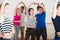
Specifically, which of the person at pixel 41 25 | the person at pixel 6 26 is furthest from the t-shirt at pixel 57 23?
the person at pixel 41 25

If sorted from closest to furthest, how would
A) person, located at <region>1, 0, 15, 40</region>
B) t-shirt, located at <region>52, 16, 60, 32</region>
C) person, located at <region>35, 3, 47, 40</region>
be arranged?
t-shirt, located at <region>52, 16, 60, 32</region> → person, located at <region>1, 0, 15, 40</region> → person, located at <region>35, 3, 47, 40</region>

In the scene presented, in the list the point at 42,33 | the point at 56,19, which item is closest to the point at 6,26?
the point at 56,19

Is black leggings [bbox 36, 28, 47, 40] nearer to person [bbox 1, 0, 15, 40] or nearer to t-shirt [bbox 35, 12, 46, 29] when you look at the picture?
t-shirt [bbox 35, 12, 46, 29]

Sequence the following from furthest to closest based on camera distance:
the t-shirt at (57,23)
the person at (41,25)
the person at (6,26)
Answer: the person at (41,25)
the person at (6,26)
the t-shirt at (57,23)

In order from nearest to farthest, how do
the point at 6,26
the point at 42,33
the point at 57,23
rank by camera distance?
the point at 57,23
the point at 6,26
the point at 42,33

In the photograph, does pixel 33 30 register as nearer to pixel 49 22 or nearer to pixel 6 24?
pixel 49 22

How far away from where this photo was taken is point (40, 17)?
25.4 feet

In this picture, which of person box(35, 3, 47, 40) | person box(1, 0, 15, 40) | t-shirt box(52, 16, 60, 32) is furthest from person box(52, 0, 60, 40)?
person box(35, 3, 47, 40)

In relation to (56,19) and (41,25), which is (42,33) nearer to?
(41,25)

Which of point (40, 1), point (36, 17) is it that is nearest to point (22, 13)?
point (36, 17)

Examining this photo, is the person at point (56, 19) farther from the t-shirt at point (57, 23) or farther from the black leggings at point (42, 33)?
the black leggings at point (42, 33)

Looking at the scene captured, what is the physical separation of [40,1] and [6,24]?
5292 mm

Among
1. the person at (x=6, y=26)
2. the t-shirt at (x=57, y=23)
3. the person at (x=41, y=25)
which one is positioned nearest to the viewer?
the t-shirt at (x=57, y=23)

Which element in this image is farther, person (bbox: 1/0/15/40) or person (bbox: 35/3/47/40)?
person (bbox: 35/3/47/40)
